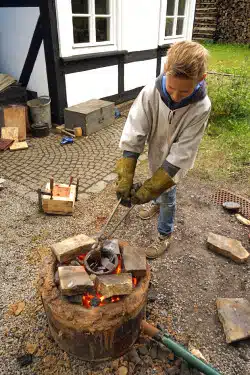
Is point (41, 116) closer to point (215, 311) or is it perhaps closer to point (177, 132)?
point (177, 132)

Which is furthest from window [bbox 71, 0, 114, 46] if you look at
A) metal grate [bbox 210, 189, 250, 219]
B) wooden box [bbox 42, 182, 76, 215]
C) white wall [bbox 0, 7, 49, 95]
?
metal grate [bbox 210, 189, 250, 219]

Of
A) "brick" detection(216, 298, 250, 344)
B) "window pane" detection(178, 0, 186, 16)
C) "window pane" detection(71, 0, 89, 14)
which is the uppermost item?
"window pane" detection(178, 0, 186, 16)

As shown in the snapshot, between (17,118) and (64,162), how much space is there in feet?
5.29

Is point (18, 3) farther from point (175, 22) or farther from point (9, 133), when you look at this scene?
point (175, 22)

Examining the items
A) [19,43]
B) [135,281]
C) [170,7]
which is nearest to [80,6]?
[19,43]

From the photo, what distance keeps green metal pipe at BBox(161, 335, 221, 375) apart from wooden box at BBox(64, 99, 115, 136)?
487 cm

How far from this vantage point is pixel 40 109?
6.12 meters

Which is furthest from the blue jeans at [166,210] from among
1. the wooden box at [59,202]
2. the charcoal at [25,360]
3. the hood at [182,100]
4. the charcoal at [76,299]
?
the charcoal at [25,360]

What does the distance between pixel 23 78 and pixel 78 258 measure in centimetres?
575

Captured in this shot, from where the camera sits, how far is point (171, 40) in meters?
9.38

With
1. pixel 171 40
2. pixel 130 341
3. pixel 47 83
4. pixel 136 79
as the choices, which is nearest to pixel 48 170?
pixel 47 83

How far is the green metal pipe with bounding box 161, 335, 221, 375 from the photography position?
6.82 feet

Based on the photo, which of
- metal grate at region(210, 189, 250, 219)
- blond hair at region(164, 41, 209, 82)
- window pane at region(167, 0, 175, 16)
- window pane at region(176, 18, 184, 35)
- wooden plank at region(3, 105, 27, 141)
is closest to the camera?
blond hair at region(164, 41, 209, 82)

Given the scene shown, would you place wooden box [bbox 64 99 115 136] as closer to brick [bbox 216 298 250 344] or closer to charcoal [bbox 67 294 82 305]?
brick [bbox 216 298 250 344]
